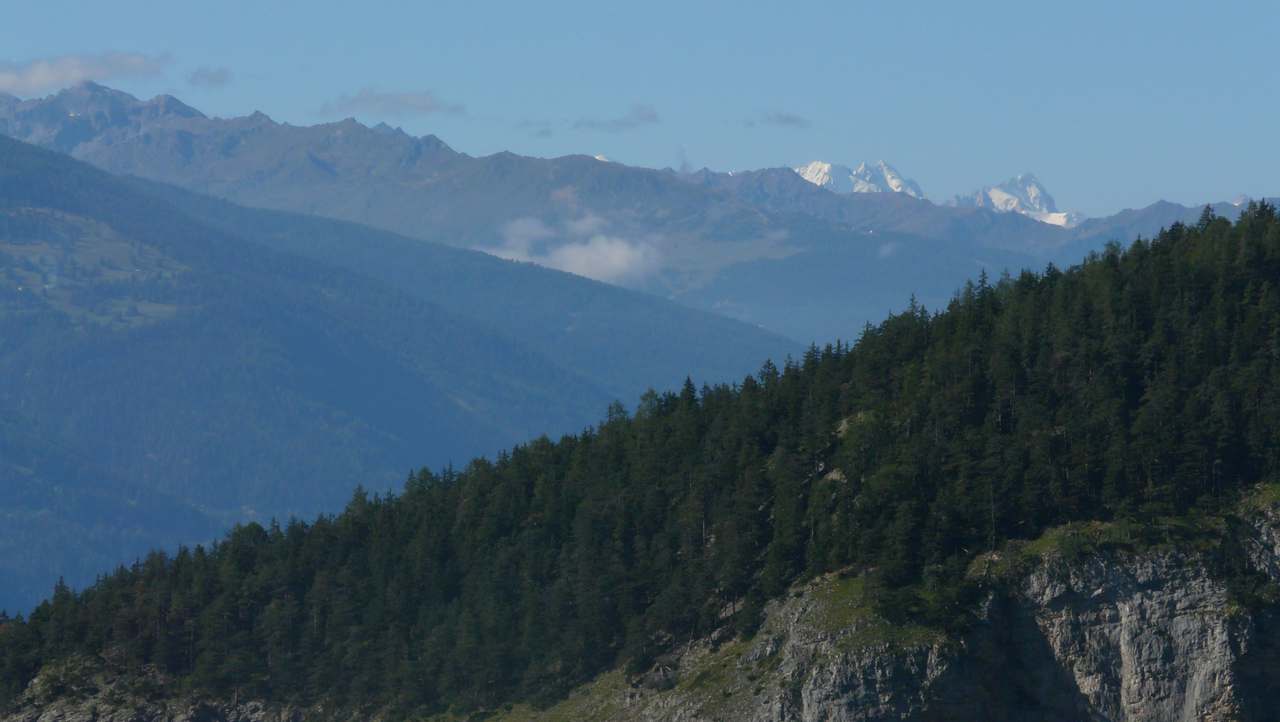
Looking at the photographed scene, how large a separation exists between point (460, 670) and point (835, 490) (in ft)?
127

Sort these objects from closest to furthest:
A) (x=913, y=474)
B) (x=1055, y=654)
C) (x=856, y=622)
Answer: (x=1055, y=654), (x=856, y=622), (x=913, y=474)

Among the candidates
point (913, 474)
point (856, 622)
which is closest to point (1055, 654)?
point (856, 622)

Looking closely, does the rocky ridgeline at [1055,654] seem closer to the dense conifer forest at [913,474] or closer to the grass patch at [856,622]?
the grass patch at [856,622]

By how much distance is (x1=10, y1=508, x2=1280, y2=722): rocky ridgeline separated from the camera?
152 meters

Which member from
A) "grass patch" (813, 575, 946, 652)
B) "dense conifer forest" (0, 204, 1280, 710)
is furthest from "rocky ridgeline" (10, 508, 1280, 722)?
"dense conifer forest" (0, 204, 1280, 710)

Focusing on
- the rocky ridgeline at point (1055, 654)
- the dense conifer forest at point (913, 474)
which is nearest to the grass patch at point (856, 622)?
the rocky ridgeline at point (1055, 654)

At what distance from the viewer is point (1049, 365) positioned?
17750 centimetres

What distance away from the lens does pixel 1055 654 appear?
156875 millimetres

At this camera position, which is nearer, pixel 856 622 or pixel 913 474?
pixel 856 622

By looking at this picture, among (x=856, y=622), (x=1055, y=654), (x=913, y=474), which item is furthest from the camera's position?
(x=913, y=474)

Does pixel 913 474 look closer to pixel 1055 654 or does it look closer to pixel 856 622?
pixel 856 622

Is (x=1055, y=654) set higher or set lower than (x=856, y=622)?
lower

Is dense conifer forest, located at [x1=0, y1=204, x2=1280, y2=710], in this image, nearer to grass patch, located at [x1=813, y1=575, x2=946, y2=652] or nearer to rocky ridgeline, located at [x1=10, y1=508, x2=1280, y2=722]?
grass patch, located at [x1=813, y1=575, x2=946, y2=652]

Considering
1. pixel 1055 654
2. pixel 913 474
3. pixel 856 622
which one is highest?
pixel 913 474
